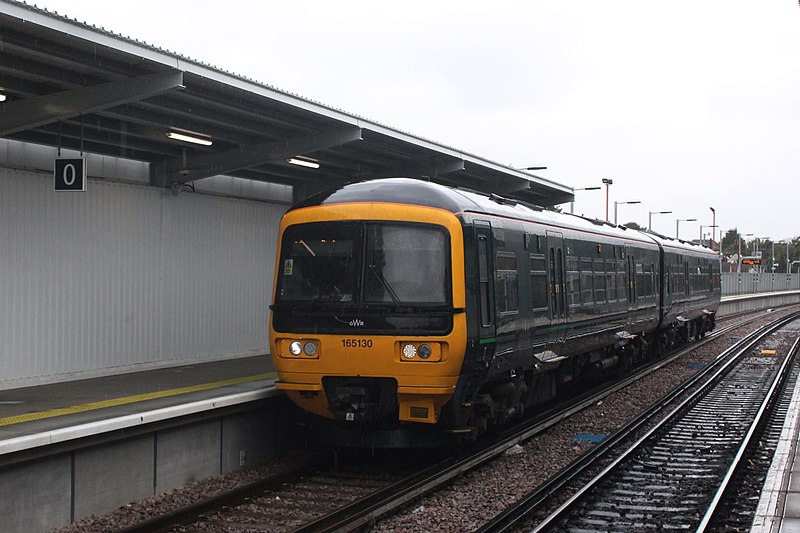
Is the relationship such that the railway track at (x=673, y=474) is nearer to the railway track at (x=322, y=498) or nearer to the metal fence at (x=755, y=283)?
the railway track at (x=322, y=498)

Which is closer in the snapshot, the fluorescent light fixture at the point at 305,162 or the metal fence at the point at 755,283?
the fluorescent light fixture at the point at 305,162

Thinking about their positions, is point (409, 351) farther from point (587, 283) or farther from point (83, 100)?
point (587, 283)

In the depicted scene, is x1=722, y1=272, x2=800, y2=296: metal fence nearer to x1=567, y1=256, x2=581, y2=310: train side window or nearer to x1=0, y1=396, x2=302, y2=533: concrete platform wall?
x1=567, y1=256, x2=581, y2=310: train side window

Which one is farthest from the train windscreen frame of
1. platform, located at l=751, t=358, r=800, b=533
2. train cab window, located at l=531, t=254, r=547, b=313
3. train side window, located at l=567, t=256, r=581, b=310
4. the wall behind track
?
train side window, located at l=567, t=256, r=581, b=310

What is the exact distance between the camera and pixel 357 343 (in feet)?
30.5

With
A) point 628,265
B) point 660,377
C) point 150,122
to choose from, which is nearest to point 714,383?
point 660,377

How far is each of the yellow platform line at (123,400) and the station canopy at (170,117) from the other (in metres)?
3.28

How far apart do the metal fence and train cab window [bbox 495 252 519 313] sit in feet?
165

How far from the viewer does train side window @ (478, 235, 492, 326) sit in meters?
9.77

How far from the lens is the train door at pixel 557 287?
12.5 metres

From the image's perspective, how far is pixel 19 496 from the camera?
7.13m

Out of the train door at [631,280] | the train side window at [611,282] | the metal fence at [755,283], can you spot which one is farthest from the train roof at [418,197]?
the metal fence at [755,283]

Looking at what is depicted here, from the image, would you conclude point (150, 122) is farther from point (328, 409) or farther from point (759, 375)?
point (759, 375)

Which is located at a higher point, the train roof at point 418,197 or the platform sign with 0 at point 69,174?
the platform sign with 0 at point 69,174
